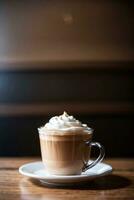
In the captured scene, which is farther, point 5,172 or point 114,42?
point 114,42

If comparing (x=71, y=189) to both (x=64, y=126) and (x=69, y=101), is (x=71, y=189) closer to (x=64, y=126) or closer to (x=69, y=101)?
(x=64, y=126)

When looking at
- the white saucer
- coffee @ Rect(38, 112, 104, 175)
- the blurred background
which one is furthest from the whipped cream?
the blurred background

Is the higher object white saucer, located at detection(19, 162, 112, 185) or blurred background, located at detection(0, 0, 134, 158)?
blurred background, located at detection(0, 0, 134, 158)

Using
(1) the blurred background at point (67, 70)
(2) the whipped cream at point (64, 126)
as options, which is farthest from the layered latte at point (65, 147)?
(1) the blurred background at point (67, 70)

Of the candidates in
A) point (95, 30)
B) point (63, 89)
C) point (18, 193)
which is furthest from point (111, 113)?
point (18, 193)

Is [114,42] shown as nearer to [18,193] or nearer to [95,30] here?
[95,30]

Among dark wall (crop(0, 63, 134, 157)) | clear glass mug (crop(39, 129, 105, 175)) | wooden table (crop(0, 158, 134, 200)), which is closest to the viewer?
wooden table (crop(0, 158, 134, 200))

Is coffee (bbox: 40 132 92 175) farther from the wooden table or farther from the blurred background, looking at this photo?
the blurred background
